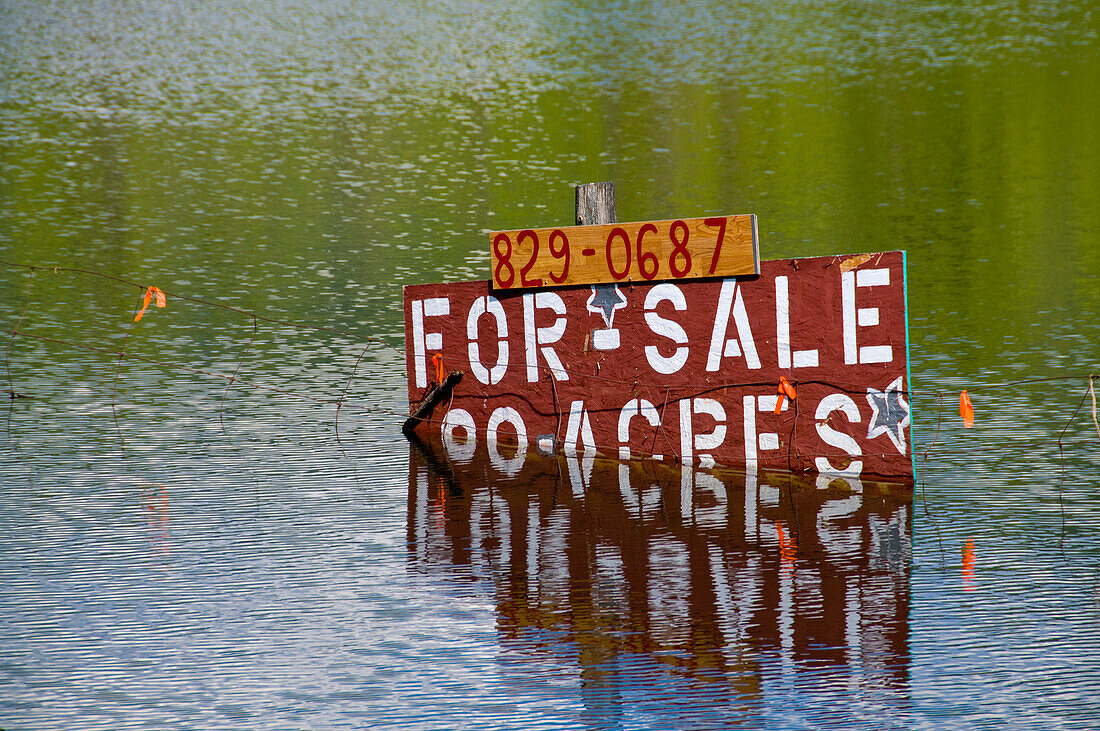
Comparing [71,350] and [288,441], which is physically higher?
[71,350]

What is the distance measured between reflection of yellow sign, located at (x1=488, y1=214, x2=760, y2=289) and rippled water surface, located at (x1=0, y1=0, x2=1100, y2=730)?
1.72 m

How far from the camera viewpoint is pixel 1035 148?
30.1 m

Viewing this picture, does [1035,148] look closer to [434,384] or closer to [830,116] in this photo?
[830,116]

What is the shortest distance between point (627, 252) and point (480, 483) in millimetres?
2381

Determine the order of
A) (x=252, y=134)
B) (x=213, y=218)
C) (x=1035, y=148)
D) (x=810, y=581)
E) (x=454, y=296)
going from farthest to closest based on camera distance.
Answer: (x=252, y=134) < (x=1035, y=148) < (x=213, y=218) < (x=454, y=296) < (x=810, y=581)

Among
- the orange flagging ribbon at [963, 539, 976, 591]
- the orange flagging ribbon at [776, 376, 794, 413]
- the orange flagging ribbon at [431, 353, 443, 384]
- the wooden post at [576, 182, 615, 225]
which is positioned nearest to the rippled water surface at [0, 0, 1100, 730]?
the orange flagging ribbon at [963, 539, 976, 591]

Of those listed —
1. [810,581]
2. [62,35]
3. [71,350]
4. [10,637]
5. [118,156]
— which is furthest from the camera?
[62,35]

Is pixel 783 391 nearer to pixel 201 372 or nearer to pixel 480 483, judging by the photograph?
pixel 480 483

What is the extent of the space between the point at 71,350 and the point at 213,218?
9909mm

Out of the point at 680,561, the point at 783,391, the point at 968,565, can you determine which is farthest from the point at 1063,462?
the point at 680,561

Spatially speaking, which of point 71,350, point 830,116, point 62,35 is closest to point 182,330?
point 71,350

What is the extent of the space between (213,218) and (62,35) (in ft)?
89.3

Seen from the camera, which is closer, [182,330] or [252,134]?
[182,330]

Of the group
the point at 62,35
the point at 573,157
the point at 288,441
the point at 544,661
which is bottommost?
the point at 544,661
